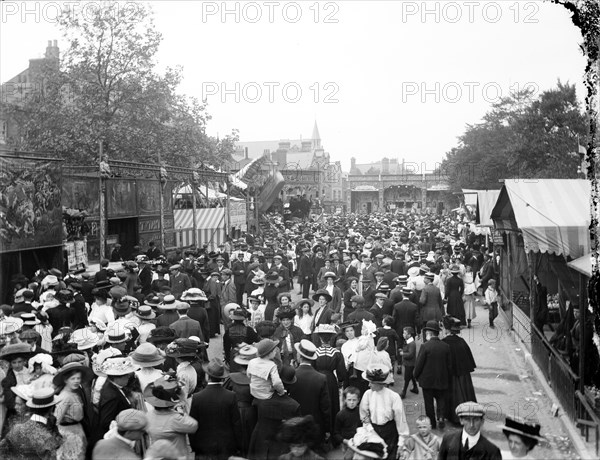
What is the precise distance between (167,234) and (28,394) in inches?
953

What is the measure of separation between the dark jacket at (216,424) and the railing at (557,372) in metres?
4.77

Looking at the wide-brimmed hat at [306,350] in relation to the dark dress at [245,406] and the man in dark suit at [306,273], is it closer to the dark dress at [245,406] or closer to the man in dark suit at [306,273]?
the dark dress at [245,406]

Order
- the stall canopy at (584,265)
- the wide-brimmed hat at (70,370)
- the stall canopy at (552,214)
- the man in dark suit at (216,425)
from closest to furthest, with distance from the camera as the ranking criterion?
the man in dark suit at (216,425) < the wide-brimmed hat at (70,370) < the stall canopy at (584,265) < the stall canopy at (552,214)

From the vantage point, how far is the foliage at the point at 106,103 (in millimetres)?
33094

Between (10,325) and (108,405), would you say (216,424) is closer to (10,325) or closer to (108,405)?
(108,405)

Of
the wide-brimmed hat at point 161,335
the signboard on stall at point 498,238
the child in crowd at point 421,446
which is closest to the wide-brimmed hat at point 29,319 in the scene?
the wide-brimmed hat at point 161,335

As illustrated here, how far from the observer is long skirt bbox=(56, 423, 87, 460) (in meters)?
5.96

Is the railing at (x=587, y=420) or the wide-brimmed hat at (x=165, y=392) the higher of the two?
the wide-brimmed hat at (x=165, y=392)

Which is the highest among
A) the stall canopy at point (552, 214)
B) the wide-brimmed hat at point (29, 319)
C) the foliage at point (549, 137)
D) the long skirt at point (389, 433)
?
the foliage at point (549, 137)

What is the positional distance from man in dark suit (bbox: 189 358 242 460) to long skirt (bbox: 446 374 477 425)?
362 centimetres

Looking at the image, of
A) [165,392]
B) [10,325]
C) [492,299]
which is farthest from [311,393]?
[492,299]

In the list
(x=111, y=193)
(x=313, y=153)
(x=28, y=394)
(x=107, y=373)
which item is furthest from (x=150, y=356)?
(x=313, y=153)

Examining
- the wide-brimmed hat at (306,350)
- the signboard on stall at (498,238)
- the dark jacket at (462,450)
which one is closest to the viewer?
the dark jacket at (462,450)

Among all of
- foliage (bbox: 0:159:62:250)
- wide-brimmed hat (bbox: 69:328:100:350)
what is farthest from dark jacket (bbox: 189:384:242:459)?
foliage (bbox: 0:159:62:250)
